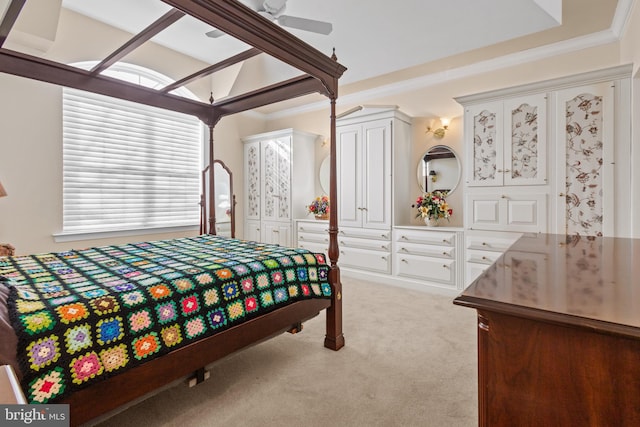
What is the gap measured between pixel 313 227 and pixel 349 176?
0.96m

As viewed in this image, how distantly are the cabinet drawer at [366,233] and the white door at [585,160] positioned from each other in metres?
1.82

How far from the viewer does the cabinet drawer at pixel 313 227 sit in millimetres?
4738

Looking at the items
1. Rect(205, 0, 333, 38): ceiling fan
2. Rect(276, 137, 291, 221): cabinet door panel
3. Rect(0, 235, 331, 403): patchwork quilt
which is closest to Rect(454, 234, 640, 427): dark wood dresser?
Rect(0, 235, 331, 403): patchwork quilt

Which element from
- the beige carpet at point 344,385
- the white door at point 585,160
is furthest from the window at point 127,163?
the white door at point 585,160

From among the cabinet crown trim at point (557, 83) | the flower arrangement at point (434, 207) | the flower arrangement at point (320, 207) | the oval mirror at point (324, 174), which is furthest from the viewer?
the oval mirror at point (324, 174)

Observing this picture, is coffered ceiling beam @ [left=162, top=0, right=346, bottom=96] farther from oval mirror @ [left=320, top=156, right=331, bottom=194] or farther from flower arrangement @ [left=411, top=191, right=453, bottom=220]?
oval mirror @ [left=320, top=156, right=331, bottom=194]

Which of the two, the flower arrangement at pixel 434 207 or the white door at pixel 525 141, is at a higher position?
the white door at pixel 525 141

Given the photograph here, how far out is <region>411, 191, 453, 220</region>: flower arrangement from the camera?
399 cm

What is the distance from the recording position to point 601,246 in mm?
1727

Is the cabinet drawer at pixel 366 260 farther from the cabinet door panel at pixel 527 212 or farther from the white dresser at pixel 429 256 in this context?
the cabinet door panel at pixel 527 212

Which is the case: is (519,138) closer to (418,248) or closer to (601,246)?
(418,248)

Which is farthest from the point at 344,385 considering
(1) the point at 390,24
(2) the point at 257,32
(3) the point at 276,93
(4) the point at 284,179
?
(4) the point at 284,179

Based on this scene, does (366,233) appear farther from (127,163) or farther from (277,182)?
(127,163)

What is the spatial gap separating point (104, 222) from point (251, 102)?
2.36 m
